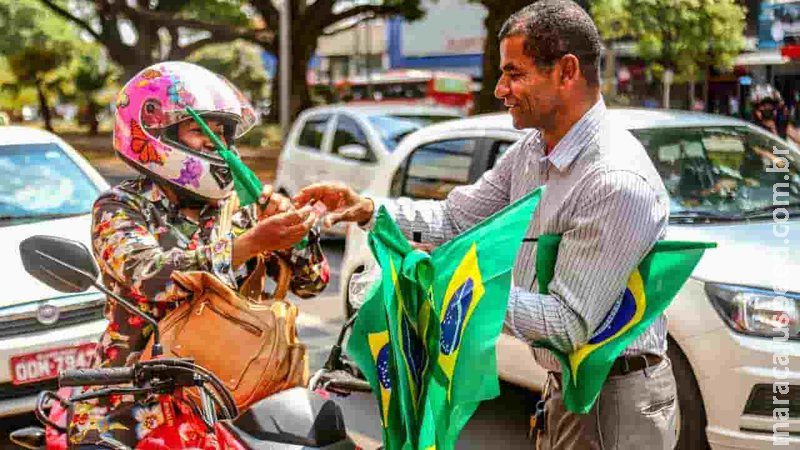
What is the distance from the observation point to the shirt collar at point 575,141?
7.51 ft

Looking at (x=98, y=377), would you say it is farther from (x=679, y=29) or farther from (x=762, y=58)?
(x=762, y=58)

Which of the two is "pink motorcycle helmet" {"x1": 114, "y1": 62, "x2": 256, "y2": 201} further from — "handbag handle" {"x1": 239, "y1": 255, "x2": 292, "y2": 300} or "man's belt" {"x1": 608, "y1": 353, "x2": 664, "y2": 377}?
"man's belt" {"x1": 608, "y1": 353, "x2": 664, "y2": 377}

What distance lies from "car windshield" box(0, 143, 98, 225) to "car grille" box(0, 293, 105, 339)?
955mm

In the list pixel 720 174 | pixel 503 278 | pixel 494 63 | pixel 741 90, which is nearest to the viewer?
pixel 503 278

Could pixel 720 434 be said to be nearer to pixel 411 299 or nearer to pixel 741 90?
pixel 411 299

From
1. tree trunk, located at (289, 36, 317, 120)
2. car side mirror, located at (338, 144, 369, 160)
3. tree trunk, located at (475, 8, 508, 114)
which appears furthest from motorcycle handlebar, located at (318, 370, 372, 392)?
tree trunk, located at (289, 36, 317, 120)

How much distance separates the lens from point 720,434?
439 centimetres

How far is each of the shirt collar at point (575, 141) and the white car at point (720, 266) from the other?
151 centimetres

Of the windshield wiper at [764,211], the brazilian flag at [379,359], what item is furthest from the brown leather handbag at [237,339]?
the windshield wiper at [764,211]

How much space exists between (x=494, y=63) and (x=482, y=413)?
33.4 ft

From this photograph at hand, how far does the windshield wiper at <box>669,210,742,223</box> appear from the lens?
501cm

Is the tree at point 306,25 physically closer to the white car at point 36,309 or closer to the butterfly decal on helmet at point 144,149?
the white car at point 36,309

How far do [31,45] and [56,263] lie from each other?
4169cm

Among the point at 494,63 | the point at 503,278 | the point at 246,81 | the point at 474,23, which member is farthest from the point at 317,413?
the point at 246,81
